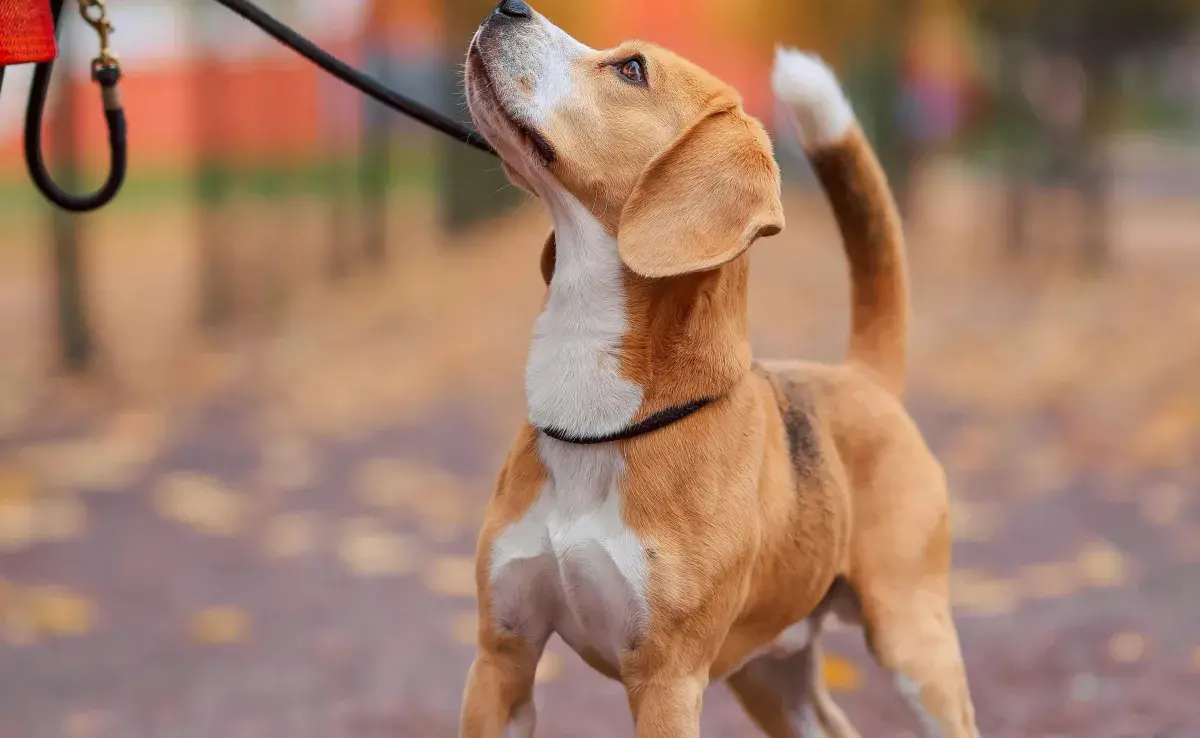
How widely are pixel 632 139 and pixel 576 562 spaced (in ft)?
2.75

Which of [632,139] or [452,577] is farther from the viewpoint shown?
[452,577]

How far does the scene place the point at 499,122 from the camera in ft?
8.70

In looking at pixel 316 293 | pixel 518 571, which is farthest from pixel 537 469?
pixel 316 293

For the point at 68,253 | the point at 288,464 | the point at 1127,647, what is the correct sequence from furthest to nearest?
1. the point at 68,253
2. the point at 288,464
3. the point at 1127,647

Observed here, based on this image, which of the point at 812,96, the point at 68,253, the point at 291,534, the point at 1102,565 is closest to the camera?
the point at 812,96

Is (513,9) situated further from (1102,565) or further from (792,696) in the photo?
(1102,565)

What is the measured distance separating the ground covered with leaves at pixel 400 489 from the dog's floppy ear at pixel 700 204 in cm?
290

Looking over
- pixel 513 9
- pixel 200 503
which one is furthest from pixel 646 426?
pixel 200 503

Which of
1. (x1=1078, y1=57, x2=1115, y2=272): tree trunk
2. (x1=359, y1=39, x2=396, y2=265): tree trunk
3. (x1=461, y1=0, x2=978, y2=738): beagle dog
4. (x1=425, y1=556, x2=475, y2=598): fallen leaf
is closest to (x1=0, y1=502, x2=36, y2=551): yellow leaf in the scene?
(x1=425, y1=556, x2=475, y2=598): fallen leaf

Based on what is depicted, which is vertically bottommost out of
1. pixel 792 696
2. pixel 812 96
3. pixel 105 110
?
pixel 792 696

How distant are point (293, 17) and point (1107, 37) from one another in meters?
8.80

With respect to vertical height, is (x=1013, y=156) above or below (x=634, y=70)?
below

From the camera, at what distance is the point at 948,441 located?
9.45 meters

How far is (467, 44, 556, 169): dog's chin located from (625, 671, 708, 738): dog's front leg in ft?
3.38
